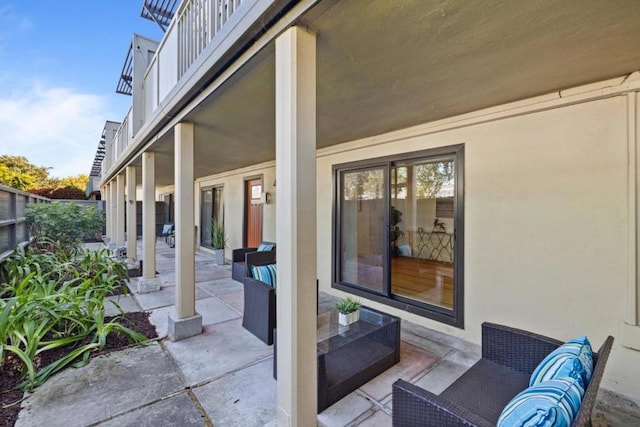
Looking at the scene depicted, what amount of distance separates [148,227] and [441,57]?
5170 mm

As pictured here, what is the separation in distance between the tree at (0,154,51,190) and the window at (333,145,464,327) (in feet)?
75.9

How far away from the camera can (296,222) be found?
1.67m

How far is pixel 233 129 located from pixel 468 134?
116 inches

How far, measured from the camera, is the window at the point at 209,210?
9.10 metres

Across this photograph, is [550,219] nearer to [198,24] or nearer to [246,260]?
[198,24]

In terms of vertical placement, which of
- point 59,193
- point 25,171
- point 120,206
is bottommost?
point 120,206

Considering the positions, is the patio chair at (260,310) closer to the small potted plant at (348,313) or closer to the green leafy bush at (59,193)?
the small potted plant at (348,313)

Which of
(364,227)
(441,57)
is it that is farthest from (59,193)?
(441,57)

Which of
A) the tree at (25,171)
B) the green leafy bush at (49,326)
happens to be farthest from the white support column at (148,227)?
the tree at (25,171)

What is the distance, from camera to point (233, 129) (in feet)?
12.9

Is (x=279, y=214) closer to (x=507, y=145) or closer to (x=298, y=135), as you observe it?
(x=298, y=135)

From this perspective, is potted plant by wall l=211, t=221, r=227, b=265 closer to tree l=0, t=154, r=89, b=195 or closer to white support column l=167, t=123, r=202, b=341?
white support column l=167, t=123, r=202, b=341

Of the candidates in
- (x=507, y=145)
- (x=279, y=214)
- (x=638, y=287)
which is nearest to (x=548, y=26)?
(x=507, y=145)

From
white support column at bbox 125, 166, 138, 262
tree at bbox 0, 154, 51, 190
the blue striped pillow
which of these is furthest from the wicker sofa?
tree at bbox 0, 154, 51, 190
